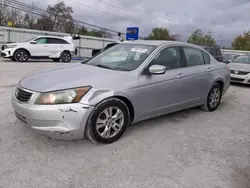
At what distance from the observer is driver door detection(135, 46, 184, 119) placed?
3.47 meters

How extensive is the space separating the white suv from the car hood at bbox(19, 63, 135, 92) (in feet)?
33.2

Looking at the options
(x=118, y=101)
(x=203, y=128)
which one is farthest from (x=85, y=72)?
(x=203, y=128)

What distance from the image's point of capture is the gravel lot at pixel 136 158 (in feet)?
7.88

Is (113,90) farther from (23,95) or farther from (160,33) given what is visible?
(160,33)

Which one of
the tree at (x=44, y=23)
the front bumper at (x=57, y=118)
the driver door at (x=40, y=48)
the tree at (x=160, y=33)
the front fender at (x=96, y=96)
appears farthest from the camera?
the tree at (x=160, y=33)

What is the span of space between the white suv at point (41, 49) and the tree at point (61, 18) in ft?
85.3

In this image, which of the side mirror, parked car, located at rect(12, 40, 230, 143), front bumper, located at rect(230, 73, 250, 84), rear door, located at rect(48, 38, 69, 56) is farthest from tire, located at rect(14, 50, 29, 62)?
the side mirror

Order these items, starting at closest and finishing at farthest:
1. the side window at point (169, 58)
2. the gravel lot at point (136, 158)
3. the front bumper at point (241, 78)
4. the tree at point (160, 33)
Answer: the gravel lot at point (136, 158), the side window at point (169, 58), the front bumper at point (241, 78), the tree at point (160, 33)

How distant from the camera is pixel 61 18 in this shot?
3872 centimetres

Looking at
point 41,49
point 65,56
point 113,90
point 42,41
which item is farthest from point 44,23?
point 113,90

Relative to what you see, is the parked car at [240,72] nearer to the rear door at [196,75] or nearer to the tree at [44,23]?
the rear door at [196,75]

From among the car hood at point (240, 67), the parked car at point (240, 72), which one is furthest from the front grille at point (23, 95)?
the car hood at point (240, 67)

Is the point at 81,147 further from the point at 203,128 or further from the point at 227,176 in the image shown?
the point at 203,128

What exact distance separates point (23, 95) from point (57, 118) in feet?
2.08
